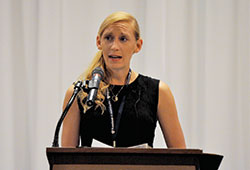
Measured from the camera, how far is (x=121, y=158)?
1104mm

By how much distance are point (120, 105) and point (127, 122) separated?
8 centimetres

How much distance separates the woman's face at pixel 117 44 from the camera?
1.71 meters

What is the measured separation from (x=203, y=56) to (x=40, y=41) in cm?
103

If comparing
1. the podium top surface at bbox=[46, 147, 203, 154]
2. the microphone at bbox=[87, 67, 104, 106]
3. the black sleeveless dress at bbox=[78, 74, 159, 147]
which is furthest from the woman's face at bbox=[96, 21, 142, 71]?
the podium top surface at bbox=[46, 147, 203, 154]

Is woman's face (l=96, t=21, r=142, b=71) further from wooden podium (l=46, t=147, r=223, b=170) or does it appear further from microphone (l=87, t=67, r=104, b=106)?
wooden podium (l=46, t=147, r=223, b=170)

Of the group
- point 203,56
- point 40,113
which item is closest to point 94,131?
point 40,113

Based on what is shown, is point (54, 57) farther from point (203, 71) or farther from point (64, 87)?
point (203, 71)

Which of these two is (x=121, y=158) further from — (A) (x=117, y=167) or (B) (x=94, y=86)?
(B) (x=94, y=86)

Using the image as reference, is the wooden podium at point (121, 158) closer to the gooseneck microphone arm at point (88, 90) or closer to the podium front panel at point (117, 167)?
the podium front panel at point (117, 167)

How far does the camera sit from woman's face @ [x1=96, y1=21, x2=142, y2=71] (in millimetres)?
1711

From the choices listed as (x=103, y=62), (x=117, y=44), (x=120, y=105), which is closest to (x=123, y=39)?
(x=117, y=44)

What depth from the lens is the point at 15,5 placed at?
2.69 meters

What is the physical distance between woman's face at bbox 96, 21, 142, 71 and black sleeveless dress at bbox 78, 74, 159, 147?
14 cm

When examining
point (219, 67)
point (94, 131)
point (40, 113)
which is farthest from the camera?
point (219, 67)
